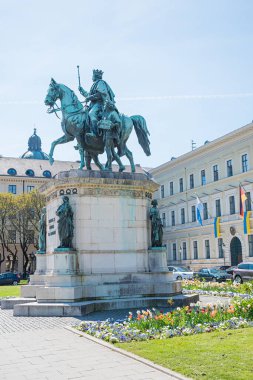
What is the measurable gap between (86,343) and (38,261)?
9903mm

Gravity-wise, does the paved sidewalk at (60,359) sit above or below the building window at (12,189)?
below

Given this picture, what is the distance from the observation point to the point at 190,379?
247 inches

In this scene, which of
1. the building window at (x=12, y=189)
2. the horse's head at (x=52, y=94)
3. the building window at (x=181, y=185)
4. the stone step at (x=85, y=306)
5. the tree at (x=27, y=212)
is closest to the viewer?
the stone step at (x=85, y=306)

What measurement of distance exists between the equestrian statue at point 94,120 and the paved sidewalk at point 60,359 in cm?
831

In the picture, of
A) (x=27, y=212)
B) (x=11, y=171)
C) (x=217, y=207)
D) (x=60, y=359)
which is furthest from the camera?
(x=11, y=171)

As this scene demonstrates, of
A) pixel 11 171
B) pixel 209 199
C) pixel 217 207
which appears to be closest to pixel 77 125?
pixel 217 207

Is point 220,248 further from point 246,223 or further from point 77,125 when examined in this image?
point 77,125

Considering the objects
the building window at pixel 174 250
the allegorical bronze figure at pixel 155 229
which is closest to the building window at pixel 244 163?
the building window at pixel 174 250

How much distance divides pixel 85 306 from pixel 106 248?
9.27 ft

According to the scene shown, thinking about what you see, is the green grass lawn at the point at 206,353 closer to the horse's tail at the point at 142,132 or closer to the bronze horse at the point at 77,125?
the bronze horse at the point at 77,125

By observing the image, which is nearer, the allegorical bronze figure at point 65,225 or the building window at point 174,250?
the allegorical bronze figure at point 65,225

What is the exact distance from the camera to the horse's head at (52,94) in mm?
18031

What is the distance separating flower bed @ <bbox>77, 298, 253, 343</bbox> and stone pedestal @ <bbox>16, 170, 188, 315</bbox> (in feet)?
14.4

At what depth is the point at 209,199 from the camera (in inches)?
2302
